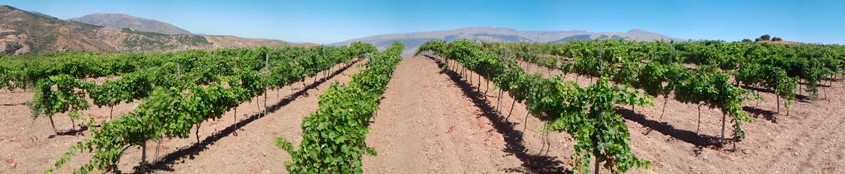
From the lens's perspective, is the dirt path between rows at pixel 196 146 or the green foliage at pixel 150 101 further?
the dirt path between rows at pixel 196 146

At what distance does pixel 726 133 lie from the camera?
20172 millimetres

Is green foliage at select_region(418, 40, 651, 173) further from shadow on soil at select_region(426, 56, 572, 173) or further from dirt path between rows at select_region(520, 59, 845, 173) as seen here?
dirt path between rows at select_region(520, 59, 845, 173)

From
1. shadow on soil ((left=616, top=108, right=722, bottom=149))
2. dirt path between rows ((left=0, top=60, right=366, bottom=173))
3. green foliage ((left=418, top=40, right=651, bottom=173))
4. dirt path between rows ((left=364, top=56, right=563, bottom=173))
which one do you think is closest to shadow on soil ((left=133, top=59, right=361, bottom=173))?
dirt path between rows ((left=0, top=60, right=366, bottom=173))

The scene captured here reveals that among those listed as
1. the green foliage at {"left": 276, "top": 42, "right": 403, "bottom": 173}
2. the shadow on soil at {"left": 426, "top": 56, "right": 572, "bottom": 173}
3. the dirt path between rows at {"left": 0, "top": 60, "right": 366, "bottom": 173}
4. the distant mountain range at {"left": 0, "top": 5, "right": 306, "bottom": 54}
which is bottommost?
the dirt path between rows at {"left": 0, "top": 60, "right": 366, "bottom": 173}

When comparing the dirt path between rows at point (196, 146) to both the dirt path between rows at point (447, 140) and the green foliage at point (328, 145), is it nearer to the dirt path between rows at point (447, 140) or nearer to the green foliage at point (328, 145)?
the dirt path between rows at point (447, 140)

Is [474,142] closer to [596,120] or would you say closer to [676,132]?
[596,120]

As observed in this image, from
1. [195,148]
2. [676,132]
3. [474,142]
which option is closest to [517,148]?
[474,142]

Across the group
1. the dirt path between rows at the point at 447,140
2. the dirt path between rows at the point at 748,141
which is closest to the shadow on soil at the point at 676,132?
the dirt path between rows at the point at 748,141

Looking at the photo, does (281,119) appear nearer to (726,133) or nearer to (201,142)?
(201,142)

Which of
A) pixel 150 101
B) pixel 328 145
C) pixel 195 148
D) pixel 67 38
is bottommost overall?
pixel 195 148

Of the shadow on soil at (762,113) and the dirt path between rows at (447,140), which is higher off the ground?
the shadow on soil at (762,113)

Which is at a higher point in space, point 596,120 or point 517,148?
point 596,120

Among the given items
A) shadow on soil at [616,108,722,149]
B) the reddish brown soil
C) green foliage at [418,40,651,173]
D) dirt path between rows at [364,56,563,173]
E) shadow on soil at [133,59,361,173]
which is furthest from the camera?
shadow on soil at [616,108,722,149]

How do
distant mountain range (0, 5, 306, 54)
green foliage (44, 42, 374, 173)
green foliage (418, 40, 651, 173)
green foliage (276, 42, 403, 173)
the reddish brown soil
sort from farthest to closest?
distant mountain range (0, 5, 306, 54)
the reddish brown soil
green foliage (44, 42, 374, 173)
green foliage (418, 40, 651, 173)
green foliage (276, 42, 403, 173)
